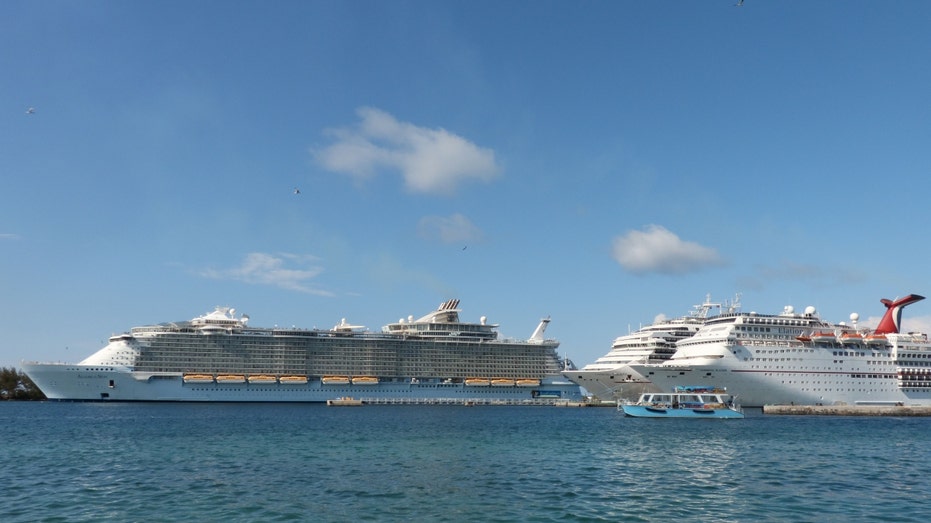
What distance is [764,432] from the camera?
167 feet

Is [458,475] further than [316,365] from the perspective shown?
No

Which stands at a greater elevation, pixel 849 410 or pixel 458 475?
pixel 458 475

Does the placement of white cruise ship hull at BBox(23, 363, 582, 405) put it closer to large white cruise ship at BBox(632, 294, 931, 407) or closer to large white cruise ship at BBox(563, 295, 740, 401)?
large white cruise ship at BBox(563, 295, 740, 401)

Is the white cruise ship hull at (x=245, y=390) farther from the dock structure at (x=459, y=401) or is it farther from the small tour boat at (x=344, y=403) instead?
the small tour boat at (x=344, y=403)

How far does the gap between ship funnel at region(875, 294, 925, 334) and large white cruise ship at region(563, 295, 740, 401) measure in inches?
759

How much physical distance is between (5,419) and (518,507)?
197 feet

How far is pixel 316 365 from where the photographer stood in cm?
10531

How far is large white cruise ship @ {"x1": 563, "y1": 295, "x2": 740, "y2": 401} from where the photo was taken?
93062mm

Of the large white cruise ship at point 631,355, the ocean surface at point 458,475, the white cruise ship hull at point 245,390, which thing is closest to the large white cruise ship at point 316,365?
the white cruise ship hull at point 245,390

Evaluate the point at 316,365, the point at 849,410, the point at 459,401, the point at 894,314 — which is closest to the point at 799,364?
the point at 849,410

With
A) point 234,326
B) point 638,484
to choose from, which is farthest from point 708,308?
point 638,484

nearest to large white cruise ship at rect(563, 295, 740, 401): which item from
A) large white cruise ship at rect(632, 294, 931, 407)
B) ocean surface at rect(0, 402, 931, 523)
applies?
large white cruise ship at rect(632, 294, 931, 407)

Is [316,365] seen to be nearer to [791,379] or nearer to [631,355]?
[631,355]

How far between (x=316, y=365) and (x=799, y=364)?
63.4 m
